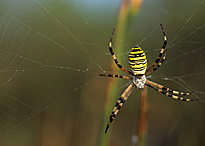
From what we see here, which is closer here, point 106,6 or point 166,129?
point 106,6

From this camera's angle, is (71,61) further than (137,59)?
Yes

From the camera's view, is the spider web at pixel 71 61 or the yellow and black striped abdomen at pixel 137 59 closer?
the yellow and black striped abdomen at pixel 137 59

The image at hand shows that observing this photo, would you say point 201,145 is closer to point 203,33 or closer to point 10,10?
point 203,33

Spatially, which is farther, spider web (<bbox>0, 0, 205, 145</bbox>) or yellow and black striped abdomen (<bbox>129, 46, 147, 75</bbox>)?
spider web (<bbox>0, 0, 205, 145</bbox>)

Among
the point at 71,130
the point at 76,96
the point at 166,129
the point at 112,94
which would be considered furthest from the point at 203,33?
the point at 112,94
